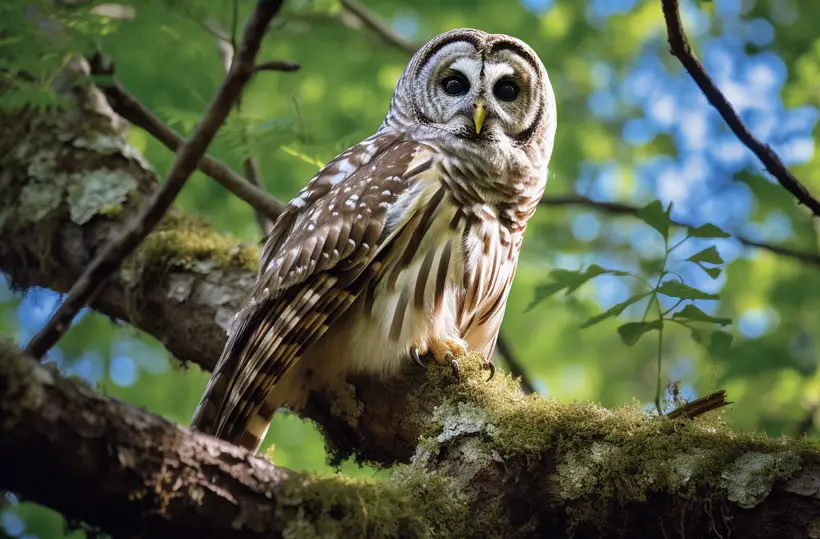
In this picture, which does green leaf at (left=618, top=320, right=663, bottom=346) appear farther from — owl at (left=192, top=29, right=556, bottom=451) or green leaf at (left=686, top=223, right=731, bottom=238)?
owl at (left=192, top=29, right=556, bottom=451)

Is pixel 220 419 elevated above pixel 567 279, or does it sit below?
below

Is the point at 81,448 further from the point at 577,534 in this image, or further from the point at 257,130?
the point at 257,130

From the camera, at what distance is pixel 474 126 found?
14.0 ft

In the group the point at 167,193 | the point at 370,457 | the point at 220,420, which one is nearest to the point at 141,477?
the point at 167,193

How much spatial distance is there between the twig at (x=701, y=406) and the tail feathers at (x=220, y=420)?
5.81 ft

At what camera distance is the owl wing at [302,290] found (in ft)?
11.9

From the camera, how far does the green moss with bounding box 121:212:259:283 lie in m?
4.38

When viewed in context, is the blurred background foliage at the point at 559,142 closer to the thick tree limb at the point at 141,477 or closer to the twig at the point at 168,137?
the twig at the point at 168,137

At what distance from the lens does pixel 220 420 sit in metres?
3.67

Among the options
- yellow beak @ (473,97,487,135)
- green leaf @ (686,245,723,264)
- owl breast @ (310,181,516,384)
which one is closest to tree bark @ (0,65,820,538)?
owl breast @ (310,181,516,384)

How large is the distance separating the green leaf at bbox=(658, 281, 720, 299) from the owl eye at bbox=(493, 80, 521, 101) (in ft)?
5.26

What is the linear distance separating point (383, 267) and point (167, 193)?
121cm

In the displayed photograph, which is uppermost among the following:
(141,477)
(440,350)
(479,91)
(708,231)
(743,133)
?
(479,91)

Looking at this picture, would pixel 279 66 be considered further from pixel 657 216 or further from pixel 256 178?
pixel 256 178
